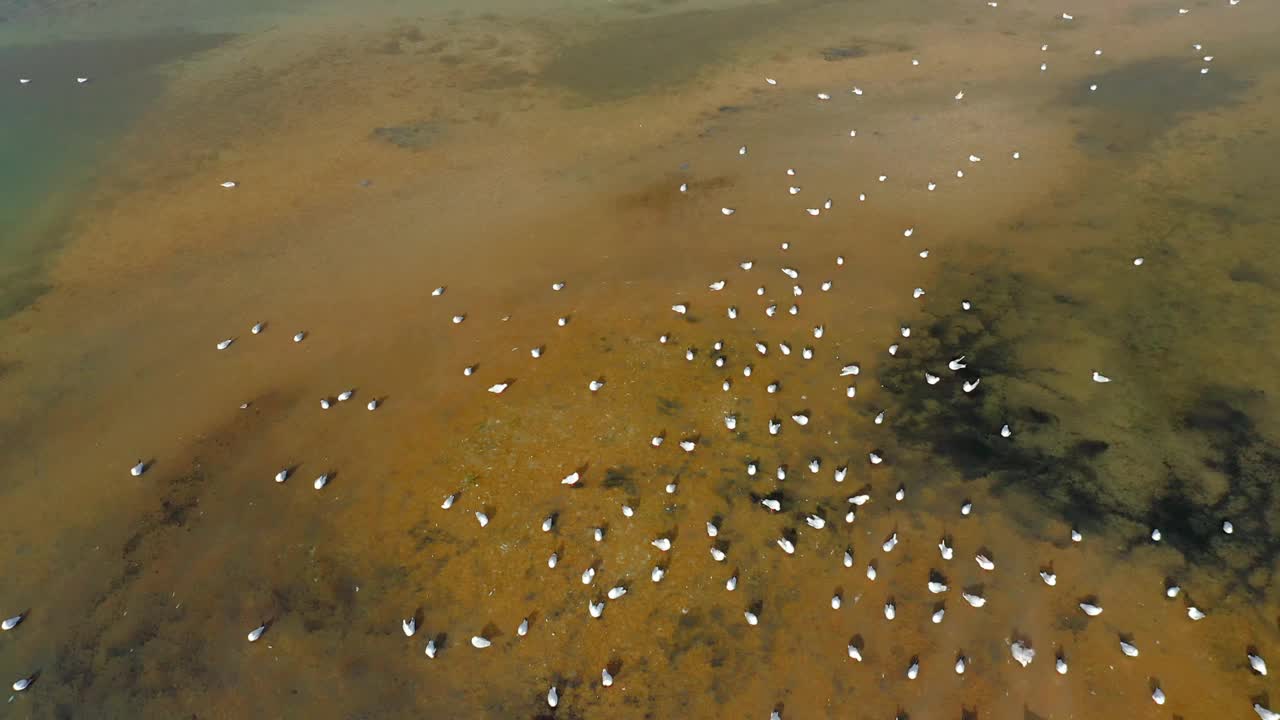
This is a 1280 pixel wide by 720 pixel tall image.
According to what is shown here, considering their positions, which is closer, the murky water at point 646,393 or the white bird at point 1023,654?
the white bird at point 1023,654

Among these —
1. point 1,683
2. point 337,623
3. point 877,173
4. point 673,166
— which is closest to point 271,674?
point 337,623

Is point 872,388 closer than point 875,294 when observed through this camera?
Yes

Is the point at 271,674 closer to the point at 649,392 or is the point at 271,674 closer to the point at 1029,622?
the point at 649,392

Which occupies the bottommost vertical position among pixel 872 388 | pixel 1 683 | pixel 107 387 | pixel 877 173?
pixel 1 683

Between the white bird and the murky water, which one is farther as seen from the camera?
the murky water

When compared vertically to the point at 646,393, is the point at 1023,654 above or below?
below
